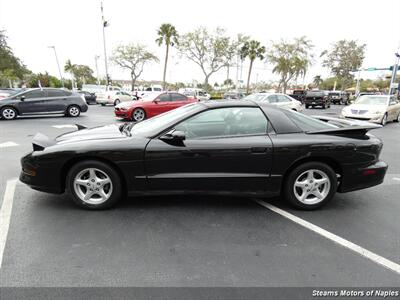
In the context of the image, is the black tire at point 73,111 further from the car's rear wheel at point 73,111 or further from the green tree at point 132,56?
the green tree at point 132,56

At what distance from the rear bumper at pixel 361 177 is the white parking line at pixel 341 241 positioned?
797mm

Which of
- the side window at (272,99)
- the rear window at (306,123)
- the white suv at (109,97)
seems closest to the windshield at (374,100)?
the side window at (272,99)

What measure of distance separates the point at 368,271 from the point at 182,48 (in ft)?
139

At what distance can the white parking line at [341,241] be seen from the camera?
8.76 ft

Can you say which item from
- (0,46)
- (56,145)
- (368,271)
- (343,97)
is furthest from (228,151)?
(343,97)

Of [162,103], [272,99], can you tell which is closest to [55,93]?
[162,103]

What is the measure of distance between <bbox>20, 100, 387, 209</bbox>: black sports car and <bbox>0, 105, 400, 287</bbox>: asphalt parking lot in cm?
29

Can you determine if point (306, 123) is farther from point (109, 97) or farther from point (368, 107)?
point (109, 97)

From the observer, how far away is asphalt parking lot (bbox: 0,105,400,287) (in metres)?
2.44

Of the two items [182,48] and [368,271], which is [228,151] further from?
[182,48]

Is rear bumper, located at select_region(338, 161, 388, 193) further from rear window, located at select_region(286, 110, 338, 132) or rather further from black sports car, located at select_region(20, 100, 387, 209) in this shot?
rear window, located at select_region(286, 110, 338, 132)

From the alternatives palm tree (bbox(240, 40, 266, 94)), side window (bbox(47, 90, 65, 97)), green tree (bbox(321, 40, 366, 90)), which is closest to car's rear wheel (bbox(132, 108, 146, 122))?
side window (bbox(47, 90, 65, 97))

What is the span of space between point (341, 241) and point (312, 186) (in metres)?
0.82

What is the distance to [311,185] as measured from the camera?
369cm
